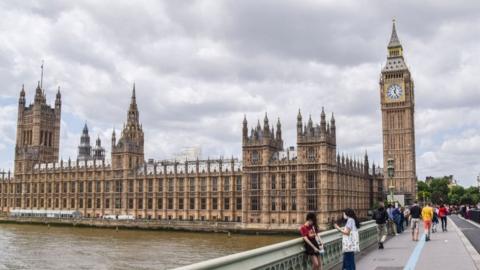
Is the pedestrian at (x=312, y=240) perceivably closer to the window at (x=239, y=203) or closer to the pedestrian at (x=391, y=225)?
the pedestrian at (x=391, y=225)

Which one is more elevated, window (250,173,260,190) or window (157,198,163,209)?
window (250,173,260,190)

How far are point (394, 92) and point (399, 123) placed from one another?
7.73m

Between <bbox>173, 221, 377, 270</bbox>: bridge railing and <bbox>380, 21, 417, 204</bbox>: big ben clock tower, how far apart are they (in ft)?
363

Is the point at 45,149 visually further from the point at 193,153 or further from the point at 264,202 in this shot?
the point at 264,202

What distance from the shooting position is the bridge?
10297mm

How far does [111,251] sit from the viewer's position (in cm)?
5988

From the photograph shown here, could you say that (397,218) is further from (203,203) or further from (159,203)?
(159,203)

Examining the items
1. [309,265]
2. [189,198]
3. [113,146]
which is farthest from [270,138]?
[309,265]

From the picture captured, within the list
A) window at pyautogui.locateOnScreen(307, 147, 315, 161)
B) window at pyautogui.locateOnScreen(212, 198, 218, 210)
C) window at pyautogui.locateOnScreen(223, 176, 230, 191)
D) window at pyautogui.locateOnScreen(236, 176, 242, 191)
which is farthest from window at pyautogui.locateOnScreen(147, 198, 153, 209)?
window at pyautogui.locateOnScreen(307, 147, 315, 161)

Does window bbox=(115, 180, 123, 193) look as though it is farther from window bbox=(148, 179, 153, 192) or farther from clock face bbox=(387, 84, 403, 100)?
clock face bbox=(387, 84, 403, 100)

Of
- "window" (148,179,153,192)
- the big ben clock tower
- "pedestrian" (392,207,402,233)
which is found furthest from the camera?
the big ben clock tower

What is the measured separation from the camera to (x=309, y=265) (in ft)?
46.3

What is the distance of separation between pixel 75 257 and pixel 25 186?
8926 cm

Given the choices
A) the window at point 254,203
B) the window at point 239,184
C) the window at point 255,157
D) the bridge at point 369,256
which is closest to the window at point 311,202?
the window at point 254,203
